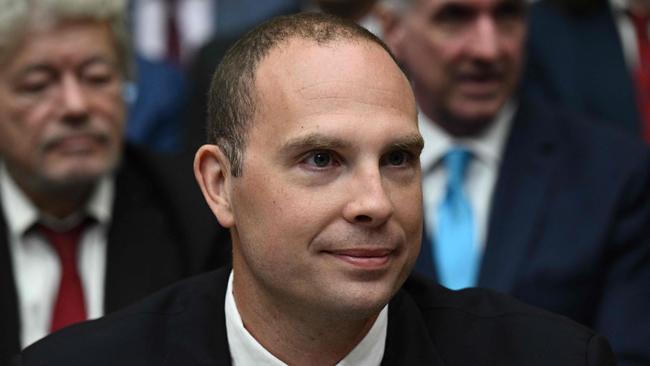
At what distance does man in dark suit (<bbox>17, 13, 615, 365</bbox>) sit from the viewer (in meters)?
2.47

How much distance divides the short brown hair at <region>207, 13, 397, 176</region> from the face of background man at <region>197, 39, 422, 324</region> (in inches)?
1.1

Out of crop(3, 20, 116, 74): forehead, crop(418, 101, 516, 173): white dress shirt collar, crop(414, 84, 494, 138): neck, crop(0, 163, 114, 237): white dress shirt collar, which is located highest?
crop(3, 20, 116, 74): forehead

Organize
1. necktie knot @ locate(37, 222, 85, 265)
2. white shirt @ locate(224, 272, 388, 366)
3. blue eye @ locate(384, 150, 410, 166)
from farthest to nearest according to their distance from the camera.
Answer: necktie knot @ locate(37, 222, 85, 265) < white shirt @ locate(224, 272, 388, 366) < blue eye @ locate(384, 150, 410, 166)

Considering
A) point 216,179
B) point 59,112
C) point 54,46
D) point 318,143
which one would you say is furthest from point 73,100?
point 318,143

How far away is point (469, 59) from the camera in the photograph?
408 cm

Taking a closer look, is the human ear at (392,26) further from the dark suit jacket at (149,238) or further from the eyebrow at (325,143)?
the eyebrow at (325,143)

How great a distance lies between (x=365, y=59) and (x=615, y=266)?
145cm

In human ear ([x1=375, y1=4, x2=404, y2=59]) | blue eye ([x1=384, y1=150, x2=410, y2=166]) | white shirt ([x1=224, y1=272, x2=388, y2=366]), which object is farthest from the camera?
human ear ([x1=375, y1=4, x2=404, y2=59])

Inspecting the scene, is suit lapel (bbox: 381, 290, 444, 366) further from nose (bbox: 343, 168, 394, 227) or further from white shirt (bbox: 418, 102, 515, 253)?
white shirt (bbox: 418, 102, 515, 253)

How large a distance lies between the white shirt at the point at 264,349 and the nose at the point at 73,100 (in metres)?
1.18

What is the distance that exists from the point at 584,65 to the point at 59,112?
180 centimetres

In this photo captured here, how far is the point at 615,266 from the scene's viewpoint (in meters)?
3.73

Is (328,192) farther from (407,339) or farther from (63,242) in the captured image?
(63,242)

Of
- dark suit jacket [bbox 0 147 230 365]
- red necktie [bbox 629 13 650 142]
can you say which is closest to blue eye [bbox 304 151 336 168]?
dark suit jacket [bbox 0 147 230 365]
